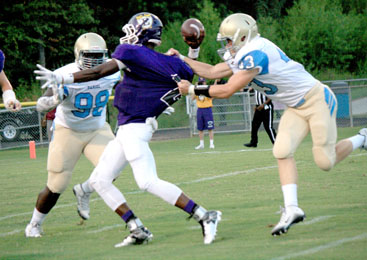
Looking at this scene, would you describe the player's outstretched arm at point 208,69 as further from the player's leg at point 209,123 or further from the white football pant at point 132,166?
the player's leg at point 209,123

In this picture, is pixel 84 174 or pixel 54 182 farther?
pixel 84 174

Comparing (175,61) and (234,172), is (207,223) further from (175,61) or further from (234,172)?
(234,172)

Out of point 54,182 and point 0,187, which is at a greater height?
point 54,182

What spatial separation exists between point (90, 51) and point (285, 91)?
171 cm

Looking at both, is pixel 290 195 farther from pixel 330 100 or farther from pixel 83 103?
pixel 83 103

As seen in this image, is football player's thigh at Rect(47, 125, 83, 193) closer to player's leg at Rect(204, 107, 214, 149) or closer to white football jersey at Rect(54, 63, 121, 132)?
white football jersey at Rect(54, 63, 121, 132)

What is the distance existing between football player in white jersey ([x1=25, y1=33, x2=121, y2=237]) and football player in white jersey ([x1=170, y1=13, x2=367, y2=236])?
42.8 inches

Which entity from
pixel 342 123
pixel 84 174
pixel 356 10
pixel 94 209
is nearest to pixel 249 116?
pixel 342 123

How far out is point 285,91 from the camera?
579 cm

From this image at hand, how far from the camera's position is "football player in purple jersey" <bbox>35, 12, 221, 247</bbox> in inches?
213

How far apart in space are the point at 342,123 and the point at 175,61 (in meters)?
16.1

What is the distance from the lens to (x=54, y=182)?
20.4 ft

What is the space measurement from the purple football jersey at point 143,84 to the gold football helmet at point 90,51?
2.09 feet

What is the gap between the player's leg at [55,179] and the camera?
621cm
